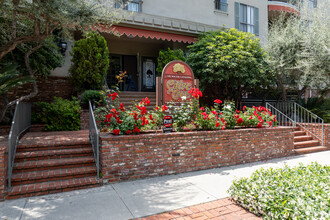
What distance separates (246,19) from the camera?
14.4m

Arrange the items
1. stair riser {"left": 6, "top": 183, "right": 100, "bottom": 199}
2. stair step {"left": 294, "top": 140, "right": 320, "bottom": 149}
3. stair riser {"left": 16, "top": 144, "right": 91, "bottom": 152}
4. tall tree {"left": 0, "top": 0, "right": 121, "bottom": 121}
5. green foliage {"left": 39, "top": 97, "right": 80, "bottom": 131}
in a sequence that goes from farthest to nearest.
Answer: stair step {"left": 294, "top": 140, "right": 320, "bottom": 149}
green foliage {"left": 39, "top": 97, "right": 80, "bottom": 131}
tall tree {"left": 0, "top": 0, "right": 121, "bottom": 121}
stair riser {"left": 16, "top": 144, "right": 91, "bottom": 152}
stair riser {"left": 6, "top": 183, "right": 100, "bottom": 199}

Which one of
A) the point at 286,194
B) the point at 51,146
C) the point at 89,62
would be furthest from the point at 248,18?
the point at 51,146

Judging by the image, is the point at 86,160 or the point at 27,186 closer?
the point at 27,186

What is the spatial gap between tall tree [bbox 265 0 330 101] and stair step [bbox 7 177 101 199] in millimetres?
9189

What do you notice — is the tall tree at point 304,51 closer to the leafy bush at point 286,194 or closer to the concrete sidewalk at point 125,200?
the leafy bush at point 286,194

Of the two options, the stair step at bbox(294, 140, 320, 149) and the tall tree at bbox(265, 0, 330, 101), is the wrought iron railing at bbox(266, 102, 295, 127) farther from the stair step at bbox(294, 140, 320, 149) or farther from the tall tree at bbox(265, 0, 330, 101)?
the tall tree at bbox(265, 0, 330, 101)

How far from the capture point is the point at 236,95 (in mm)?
11219

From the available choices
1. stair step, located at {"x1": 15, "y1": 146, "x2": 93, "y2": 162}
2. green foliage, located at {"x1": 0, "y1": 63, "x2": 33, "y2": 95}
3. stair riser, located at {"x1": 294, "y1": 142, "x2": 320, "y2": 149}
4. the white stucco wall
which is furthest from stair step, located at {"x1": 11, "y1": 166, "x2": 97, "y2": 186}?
the white stucco wall

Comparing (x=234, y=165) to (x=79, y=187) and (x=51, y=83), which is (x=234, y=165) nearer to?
(x=79, y=187)

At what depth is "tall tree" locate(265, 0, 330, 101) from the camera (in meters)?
8.82

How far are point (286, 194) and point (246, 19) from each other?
45.9ft

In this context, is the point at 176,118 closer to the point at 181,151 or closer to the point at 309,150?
the point at 181,151

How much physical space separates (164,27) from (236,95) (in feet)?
16.4

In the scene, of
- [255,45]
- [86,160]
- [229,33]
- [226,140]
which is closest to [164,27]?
[229,33]
